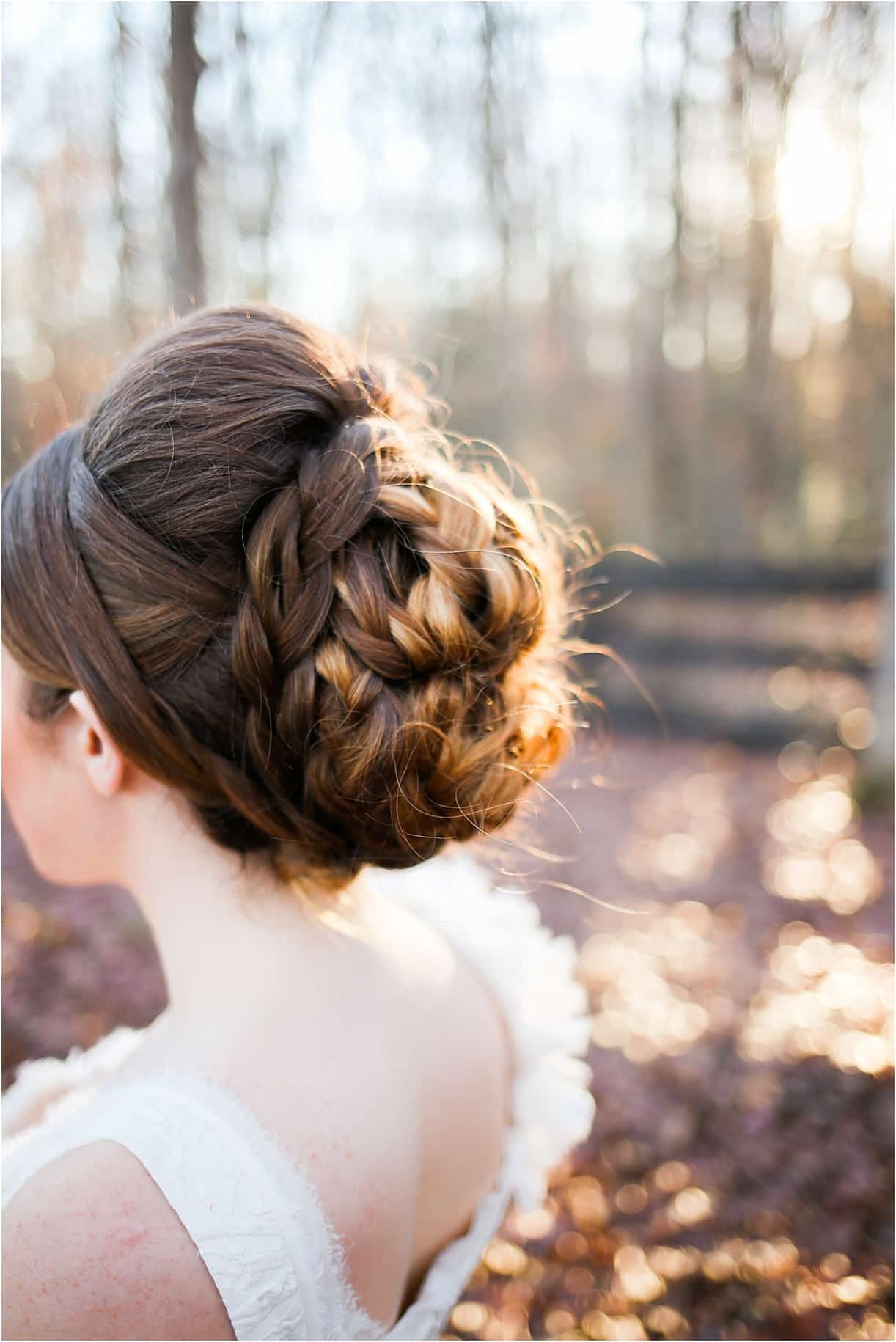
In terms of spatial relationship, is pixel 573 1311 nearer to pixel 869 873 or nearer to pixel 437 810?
pixel 437 810

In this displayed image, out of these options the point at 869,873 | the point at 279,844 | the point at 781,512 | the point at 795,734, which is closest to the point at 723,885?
the point at 869,873

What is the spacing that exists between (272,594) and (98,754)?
0.38 m

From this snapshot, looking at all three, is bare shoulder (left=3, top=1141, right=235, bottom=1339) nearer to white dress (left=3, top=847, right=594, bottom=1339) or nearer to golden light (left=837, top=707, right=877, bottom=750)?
white dress (left=3, top=847, right=594, bottom=1339)

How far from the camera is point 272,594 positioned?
3.54 feet

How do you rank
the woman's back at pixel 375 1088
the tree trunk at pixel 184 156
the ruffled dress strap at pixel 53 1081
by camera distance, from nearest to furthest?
the woman's back at pixel 375 1088 < the ruffled dress strap at pixel 53 1081 < the tree trunk at pixel 184 156

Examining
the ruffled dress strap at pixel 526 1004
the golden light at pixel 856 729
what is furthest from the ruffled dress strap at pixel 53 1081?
the golden light at pixel 856 729

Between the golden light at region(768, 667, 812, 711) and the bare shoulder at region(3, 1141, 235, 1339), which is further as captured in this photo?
the golden light at region(768, 667, 812, 711)

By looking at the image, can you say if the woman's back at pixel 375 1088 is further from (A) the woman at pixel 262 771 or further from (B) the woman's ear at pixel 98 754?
(B) the woman's ear at pixel 98 754

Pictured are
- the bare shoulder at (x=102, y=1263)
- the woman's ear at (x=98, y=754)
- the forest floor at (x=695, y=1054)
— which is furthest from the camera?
the forest floor at (x=695, y=1054)

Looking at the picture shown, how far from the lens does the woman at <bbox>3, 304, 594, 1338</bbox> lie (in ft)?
3.17

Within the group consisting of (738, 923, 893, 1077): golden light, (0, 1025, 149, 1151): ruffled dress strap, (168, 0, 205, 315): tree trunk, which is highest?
(168, 0, 205, 315): tree trunk

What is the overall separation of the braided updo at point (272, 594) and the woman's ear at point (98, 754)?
39 mm

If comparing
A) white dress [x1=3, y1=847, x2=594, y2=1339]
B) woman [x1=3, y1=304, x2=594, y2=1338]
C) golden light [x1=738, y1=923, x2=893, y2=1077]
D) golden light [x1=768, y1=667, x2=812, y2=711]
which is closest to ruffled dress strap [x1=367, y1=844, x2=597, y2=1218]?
white dress [x1=3, y1=847, x2=594, y2=1339]

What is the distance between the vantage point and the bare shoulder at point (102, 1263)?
3.03ft
